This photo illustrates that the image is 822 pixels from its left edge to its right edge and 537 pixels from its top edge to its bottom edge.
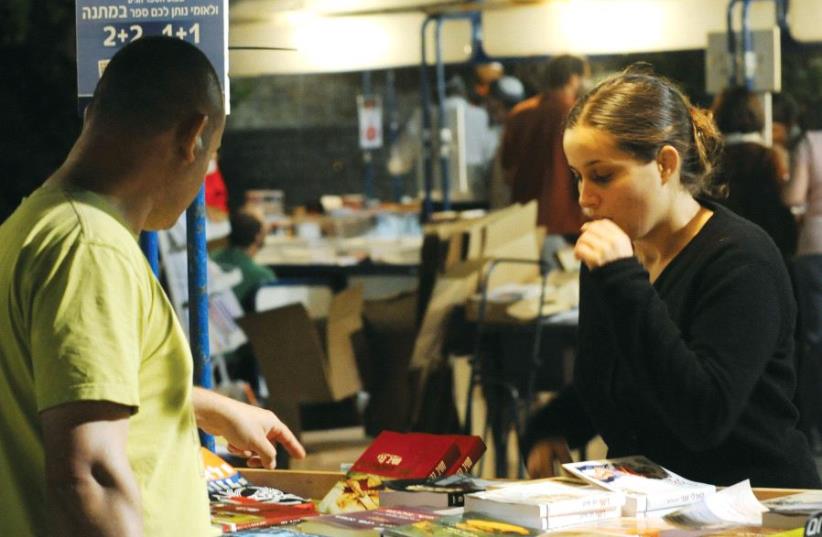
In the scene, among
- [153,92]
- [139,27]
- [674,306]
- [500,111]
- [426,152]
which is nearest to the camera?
[153,92]

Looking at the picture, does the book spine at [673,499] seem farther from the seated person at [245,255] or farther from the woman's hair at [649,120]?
the seated person at [245,255]

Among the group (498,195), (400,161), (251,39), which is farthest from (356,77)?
(251,39)

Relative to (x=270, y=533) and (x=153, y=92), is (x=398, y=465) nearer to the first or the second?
(x=270, y=533)

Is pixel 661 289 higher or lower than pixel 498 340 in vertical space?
higher

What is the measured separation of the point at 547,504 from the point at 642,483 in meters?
0.22

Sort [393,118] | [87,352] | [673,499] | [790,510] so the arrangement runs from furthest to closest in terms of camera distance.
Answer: [393,118]
[673,499]
[790,510]
[87,352]

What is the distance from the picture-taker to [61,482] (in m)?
1.72

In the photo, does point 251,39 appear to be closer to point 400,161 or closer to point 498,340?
point 498,340

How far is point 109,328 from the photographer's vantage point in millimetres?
1725

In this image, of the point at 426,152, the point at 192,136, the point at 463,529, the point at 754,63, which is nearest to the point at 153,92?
the point at 192,136

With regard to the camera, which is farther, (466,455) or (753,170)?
(753,170)

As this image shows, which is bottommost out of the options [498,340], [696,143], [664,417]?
[498,340]

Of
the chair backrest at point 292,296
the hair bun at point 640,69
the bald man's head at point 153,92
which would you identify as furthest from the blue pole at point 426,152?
the bald man's head at point 153,92

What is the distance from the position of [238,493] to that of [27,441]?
0.95 meters
